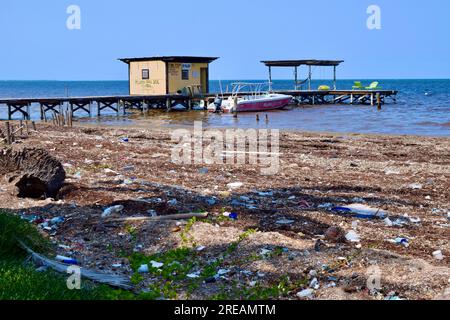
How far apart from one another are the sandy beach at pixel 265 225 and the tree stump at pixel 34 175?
0.24m

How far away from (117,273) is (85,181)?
4.95 metres

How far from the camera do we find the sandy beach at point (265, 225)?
5730mm

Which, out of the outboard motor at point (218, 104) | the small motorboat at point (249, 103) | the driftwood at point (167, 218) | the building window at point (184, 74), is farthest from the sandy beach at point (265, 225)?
the building window at point (184, 74)

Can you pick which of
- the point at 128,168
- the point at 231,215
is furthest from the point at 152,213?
the point at 128,168

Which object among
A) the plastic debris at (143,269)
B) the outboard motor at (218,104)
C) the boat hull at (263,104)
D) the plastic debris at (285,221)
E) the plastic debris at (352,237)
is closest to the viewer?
the plastic debris at (143,269)

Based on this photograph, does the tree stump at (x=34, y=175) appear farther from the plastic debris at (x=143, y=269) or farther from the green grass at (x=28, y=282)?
the plastic debris at (x=143, y=269)

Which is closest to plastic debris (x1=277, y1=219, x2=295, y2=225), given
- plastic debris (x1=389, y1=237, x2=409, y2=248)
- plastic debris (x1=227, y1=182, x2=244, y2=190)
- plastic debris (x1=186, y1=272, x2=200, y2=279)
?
plastic debris (x1=389, y1=237, x2=409, y2=248)

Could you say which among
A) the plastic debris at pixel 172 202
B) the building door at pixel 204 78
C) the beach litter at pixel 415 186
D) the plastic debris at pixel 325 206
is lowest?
the beach litter at pixel 415 186

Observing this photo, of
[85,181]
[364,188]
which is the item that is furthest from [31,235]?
[364,188]

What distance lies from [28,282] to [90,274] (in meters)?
0.74

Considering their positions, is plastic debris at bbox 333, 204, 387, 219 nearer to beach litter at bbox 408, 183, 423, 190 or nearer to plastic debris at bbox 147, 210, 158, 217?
beach litter at bbox 408, 183, 423, 190

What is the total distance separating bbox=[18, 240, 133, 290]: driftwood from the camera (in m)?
5.55

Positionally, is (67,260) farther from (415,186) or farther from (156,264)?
(415,186)

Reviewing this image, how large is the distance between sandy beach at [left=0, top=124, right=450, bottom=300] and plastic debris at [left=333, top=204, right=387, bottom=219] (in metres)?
0.19
